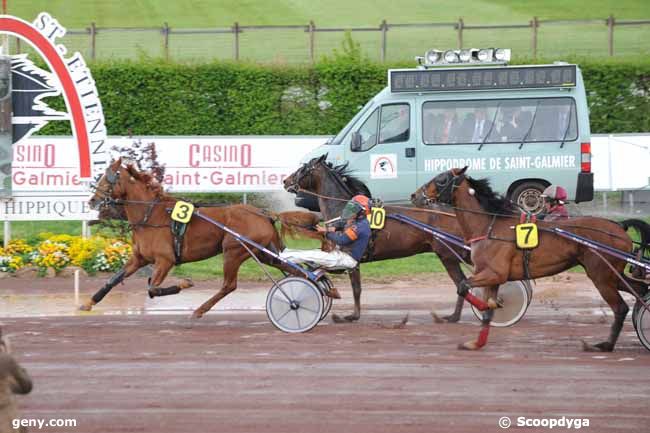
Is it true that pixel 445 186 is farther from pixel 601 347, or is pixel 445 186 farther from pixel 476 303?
pixel 601 347

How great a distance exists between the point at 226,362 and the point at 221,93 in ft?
40.5

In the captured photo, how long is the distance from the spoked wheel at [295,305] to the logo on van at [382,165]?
577 cm

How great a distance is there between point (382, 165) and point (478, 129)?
1.61 m

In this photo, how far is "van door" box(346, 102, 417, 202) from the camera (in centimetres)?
1673

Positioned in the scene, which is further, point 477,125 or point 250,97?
point 250,97

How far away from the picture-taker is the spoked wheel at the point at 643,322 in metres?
10.2

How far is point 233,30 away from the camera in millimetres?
23953

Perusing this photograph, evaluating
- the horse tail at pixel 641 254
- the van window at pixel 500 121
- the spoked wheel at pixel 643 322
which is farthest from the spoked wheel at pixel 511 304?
the van window at pixel 500 121

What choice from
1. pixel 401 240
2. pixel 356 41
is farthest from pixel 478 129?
pixel 356 41

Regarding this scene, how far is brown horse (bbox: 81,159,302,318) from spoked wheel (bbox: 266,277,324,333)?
73 centimetres

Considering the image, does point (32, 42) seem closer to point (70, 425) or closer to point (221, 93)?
point (221, 93)

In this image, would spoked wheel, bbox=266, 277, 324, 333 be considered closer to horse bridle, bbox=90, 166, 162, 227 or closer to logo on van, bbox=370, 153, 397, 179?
horse bridle, bbox=90, 166, 162, 227

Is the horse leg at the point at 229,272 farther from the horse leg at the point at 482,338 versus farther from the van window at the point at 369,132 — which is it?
the van window at the point at 369,132

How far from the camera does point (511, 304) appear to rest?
11.8 metres
